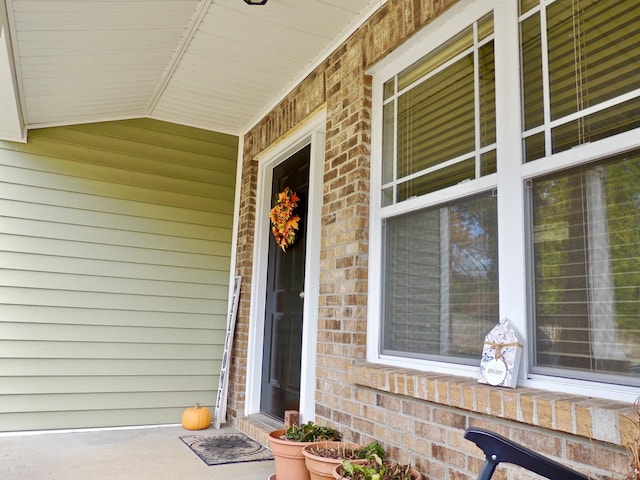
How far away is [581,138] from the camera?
1.67 m

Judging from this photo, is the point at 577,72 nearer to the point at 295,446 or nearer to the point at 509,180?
the point at 509,180

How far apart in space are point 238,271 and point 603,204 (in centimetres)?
320

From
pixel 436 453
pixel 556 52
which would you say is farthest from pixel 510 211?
pixel 436 453

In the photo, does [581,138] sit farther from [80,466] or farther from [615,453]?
[80,466]

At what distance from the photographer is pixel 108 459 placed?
121 inches

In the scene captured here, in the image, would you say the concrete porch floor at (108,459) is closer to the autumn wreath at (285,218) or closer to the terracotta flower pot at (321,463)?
the terracotta flower pot at (321,463)

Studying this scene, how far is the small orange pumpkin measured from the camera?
12.6 feet

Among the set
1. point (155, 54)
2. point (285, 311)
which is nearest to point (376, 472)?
point (285, 311)

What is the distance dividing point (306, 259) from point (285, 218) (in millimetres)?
494

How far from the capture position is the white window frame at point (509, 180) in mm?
1593

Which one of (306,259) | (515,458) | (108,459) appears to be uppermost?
(306,259)

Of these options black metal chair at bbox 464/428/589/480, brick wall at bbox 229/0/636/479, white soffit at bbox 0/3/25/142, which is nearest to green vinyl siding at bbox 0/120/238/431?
white soffit at bbox 0/3/25/142

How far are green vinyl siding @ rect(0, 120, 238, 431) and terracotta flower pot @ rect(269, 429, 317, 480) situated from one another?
1878 mm

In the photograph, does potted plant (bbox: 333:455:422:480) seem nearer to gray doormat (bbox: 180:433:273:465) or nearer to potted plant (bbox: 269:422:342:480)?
potted plant (bbox: 269:422:342:480)
